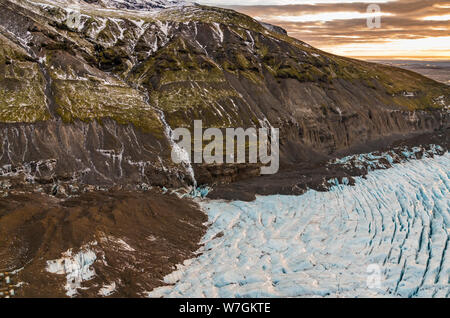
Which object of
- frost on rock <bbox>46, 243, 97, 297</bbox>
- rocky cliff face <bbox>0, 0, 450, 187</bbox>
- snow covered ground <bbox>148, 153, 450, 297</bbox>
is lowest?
snow covered ground <bbox>148, 153, 450, 297</bbox>

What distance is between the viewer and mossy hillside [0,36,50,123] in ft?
171

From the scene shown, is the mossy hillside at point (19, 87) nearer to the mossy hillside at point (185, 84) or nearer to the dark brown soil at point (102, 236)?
the dark brown soil at point (102, 236)

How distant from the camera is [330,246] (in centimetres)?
3812

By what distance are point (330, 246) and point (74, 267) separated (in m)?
25.0

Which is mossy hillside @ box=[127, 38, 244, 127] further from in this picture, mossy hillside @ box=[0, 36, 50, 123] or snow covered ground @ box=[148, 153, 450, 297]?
snow covered ground @ box=[148, 153, 450, 297]

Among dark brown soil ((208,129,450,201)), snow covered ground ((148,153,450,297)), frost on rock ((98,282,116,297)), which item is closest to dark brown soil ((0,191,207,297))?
frost on rock ((98,282,116,297))

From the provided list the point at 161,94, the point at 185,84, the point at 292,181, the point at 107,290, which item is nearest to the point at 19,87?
the point at 161,94

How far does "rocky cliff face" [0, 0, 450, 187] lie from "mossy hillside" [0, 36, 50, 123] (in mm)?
161

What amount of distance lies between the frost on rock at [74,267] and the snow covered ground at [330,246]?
236 inches

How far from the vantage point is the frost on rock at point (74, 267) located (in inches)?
1156
